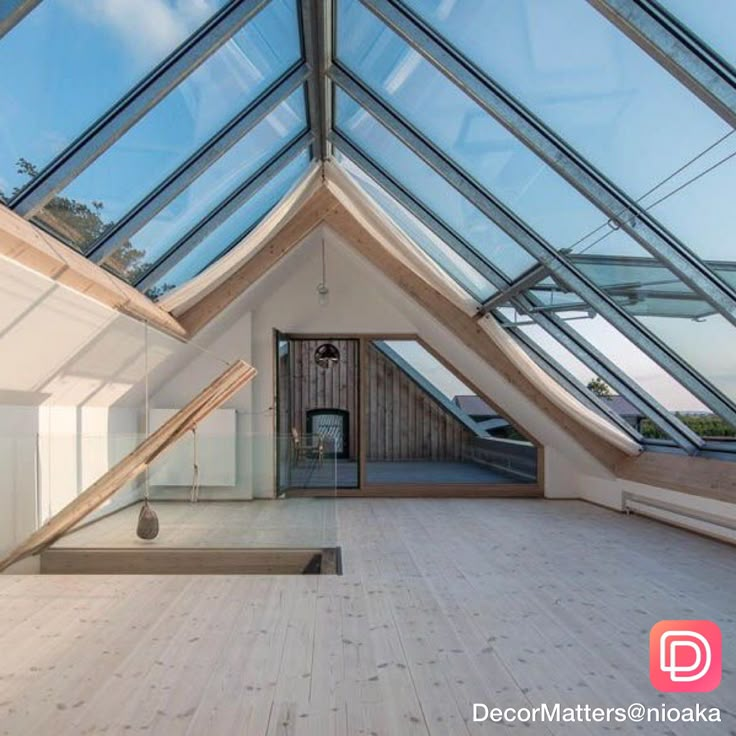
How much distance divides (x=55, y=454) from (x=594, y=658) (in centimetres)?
412

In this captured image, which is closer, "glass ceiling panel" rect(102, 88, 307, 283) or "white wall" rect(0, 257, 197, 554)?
"white wall" rect(0, 257, 197, 554)

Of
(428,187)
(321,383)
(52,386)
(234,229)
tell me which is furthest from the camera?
(321,383)

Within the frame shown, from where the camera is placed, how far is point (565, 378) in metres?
6.38

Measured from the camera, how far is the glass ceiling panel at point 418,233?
224 inches

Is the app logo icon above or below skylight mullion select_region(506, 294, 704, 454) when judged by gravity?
below

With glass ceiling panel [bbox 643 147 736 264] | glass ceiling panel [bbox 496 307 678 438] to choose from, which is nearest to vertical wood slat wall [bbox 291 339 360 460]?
glass ceiling panel [bbox 496 307 678 438]

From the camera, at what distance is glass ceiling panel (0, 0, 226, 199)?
252 centimetres

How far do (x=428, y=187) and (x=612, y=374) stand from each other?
241 centimetres

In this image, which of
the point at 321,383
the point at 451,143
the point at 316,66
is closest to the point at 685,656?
the point at 451,143

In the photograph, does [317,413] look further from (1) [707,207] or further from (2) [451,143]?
(1) [707,207]

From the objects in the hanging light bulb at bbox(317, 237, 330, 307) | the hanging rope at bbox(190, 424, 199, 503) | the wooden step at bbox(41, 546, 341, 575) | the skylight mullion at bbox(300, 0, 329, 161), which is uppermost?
the skylight mullion at bbox(300, 0, 329, 161)

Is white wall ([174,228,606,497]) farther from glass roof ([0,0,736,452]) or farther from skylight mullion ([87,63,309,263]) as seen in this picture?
skylight mullion ([87,63,309,263])

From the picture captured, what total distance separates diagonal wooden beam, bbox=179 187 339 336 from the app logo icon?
4.66 m

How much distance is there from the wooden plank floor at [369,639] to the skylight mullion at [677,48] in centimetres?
236
